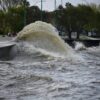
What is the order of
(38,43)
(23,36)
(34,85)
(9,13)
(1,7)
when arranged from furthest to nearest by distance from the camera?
1. (1,7)
2. (9,13)
3. (23,36)
4. (38,43)
5. (34,85)

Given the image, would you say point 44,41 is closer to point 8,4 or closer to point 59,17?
point 59,17

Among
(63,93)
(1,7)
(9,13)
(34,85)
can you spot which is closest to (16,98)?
(63,93)

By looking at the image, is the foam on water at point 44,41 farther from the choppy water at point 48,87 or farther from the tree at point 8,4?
the tree at point 8,4

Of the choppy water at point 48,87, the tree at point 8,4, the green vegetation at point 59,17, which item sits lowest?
the choppy water at point 48,87

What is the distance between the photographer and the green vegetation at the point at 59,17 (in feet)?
186

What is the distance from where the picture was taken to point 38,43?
20.5 m

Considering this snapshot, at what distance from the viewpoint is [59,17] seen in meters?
59.3

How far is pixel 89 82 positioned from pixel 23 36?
13881 mm

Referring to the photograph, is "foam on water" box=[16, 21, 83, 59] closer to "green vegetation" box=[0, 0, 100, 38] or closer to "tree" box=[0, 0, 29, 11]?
"green vegetation" box=[0, 0, 100, 38]

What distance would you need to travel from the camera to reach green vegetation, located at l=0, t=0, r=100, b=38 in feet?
186

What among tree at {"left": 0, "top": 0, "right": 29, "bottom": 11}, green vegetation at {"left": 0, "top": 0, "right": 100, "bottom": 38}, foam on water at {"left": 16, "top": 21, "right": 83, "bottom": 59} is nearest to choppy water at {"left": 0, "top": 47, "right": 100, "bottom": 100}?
foam on water at {"left": 16, "top": 21, "right": 83, "bottom": 59}

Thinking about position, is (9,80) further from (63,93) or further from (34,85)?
(63,93)

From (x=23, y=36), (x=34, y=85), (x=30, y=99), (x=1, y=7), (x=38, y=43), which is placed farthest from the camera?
(x=1, y=7)

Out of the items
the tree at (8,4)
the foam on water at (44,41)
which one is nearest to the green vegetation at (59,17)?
the tree at (8,4)
